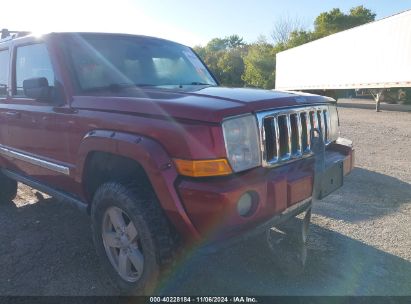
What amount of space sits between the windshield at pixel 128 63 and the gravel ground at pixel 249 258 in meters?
1.56

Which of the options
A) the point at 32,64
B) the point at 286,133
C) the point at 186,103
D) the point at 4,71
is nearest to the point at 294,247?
the point at 286,133

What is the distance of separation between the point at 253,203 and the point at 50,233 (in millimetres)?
2506

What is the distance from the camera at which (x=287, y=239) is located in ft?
9.00

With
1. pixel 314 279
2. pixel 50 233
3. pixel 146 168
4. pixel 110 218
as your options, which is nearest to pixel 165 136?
pixel 146 168

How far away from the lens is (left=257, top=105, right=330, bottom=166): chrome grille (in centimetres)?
230

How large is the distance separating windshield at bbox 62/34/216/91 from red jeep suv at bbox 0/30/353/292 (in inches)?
0.5

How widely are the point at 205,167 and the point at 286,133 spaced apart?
2.31 ft

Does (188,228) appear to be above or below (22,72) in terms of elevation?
below

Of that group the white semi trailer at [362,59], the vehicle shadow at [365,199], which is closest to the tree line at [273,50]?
the white semi trailer at [362,59]

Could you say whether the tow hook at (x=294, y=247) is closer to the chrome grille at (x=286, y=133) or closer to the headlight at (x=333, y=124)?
the chrome grille at (x=286, y=133)

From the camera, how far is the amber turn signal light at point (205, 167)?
2088 millimetres

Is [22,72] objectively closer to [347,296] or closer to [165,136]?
[165,136]

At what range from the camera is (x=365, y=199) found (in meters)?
4.54

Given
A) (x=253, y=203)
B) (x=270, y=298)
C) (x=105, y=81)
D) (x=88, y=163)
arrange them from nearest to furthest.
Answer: (x=253, y=203), (x=270, y=298), (x=88, y=163), (x=105, y=81)
